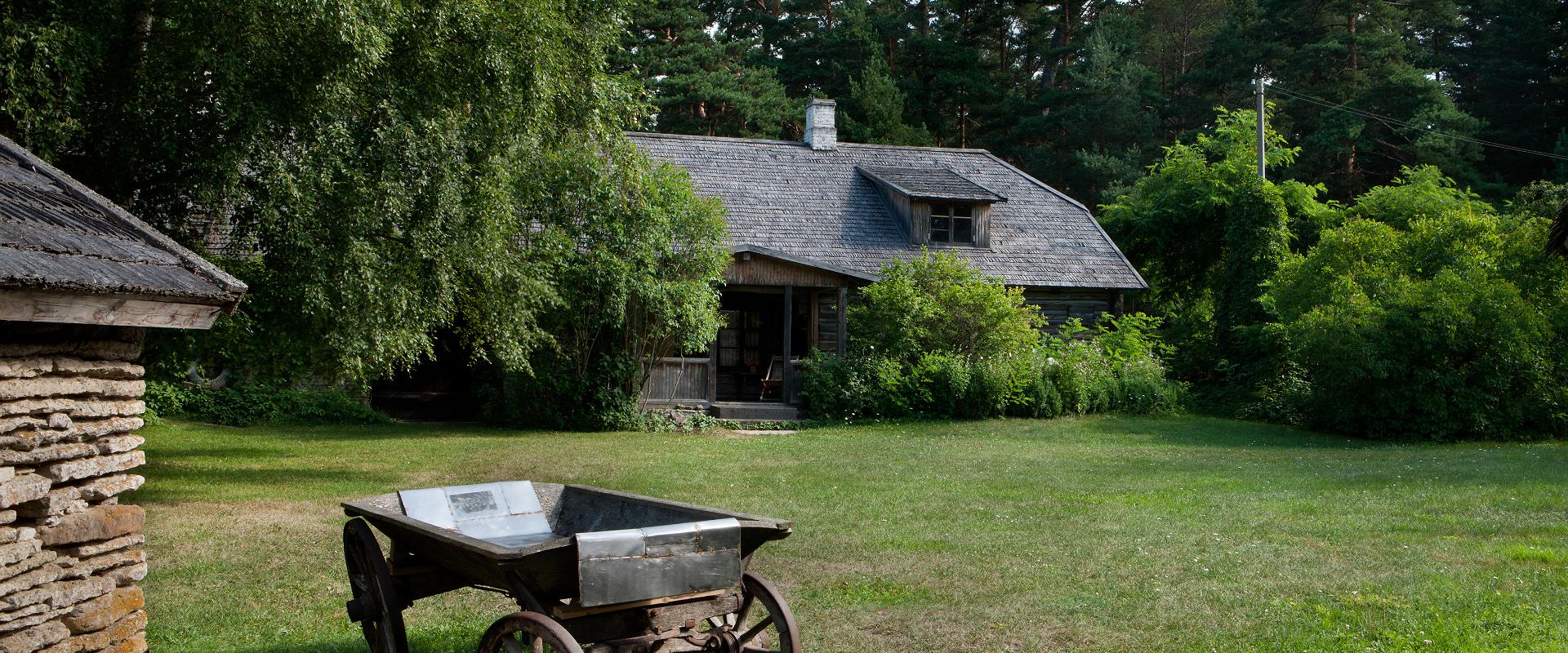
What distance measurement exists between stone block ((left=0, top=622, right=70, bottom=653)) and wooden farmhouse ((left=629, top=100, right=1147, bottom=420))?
1739cm

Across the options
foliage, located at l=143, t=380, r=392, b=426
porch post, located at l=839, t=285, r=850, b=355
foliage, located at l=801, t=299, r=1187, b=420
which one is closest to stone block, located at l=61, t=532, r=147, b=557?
foliage, located at l=143, t=380, r=392, b=426

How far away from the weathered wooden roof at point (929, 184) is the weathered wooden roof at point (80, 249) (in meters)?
20.0

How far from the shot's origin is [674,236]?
62.8ft

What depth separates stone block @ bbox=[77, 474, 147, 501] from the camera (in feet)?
19.3

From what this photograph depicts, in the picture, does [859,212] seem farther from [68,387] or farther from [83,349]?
[68,387]

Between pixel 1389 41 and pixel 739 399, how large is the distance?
2751 cm

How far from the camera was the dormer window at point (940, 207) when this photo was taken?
83.5ft

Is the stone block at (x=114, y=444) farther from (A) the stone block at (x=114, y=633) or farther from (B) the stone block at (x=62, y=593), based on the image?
(A) the stone block at (x=114, y=633)

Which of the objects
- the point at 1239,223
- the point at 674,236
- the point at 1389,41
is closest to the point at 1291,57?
the point at 1389,41

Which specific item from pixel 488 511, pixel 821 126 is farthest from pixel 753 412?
pixel 488 511

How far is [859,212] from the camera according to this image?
85.3ft

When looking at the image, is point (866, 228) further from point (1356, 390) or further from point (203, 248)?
point (203, 248)

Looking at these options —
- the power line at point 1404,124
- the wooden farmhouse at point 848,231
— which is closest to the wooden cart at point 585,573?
A: the wooden farmhouse at point 848,231

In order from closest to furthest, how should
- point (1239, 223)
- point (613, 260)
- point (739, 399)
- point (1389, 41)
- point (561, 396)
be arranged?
point (613, 260)
point (561, 396)
point (739, 399)
point (1239, 223)
point (1389, 41)
